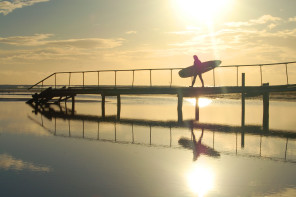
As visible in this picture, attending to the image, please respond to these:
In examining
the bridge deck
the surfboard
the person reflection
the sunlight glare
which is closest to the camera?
the sunlight glare

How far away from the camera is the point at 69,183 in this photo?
9.47 metres

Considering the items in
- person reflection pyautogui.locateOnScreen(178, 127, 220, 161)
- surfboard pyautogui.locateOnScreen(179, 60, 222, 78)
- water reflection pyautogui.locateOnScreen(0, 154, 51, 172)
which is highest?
surfboard pyautogui.locateOnScreen(179, 60, 222, 78)

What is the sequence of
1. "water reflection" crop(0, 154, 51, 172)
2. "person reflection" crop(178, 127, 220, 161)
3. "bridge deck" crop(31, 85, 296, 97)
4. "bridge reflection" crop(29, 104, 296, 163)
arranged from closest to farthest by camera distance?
"water reflection" crop(0, 154, 51, 172) → "person reflection" crop(178, 127, 220, 161) → "bridge reflection" crop(29, 104, 296, 163) → "bridge deck" crop(31, 85, 296, 97)

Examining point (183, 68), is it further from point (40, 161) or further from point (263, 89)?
point (40, 161)

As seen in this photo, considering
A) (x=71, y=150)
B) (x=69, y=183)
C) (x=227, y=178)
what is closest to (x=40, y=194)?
(x=69, y=183)

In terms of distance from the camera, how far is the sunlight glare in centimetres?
898

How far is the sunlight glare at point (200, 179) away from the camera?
8977 millimetres

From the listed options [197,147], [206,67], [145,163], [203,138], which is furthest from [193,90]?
[145,163]

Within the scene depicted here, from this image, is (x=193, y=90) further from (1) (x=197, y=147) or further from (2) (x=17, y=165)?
(2) (x=17, y=165)

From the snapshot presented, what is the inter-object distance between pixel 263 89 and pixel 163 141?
13.7 metres

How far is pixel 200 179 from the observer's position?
32.8 ft

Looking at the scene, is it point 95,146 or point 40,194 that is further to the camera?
point 95,146

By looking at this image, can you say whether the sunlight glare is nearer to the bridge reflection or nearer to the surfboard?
the bridge reflection

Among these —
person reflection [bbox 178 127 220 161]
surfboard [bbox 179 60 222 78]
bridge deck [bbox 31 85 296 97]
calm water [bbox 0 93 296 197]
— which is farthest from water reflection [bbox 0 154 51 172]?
bridge deck [bbox 31 85 296 97]
